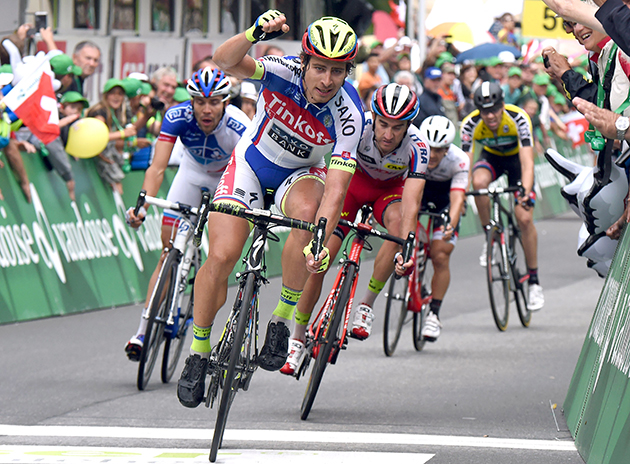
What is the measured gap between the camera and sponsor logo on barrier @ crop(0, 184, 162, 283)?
34.5 ft

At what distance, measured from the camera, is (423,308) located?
10.0 m

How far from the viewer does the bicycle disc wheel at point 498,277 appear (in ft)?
35.2

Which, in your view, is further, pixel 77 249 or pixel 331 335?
pixel 77 249

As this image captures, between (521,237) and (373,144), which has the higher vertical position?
(373,144)

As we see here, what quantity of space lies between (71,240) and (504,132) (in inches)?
184

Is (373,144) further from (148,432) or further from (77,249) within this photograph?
(77,249)

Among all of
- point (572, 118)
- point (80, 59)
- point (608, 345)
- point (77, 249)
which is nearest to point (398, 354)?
point (77, 249)

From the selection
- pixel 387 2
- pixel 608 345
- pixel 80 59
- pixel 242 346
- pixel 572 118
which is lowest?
pixel 572 118

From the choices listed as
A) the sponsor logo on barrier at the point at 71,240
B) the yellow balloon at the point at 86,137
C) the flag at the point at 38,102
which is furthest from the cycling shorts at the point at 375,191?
the yellow balloon at the point at 86,137

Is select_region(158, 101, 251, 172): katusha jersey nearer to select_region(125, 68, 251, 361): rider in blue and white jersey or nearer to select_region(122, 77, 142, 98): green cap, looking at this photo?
select_region(125, 68, 251, 361): rider in blue and white jersey

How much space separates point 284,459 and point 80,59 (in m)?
7.67

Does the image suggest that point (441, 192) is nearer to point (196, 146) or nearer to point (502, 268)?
point (502, 268)

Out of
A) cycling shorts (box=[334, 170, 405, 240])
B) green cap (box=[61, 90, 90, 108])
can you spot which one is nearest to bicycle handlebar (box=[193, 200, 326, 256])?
cycling shorts (box=[334, 170, 405, 240])

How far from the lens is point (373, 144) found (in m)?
7.91
